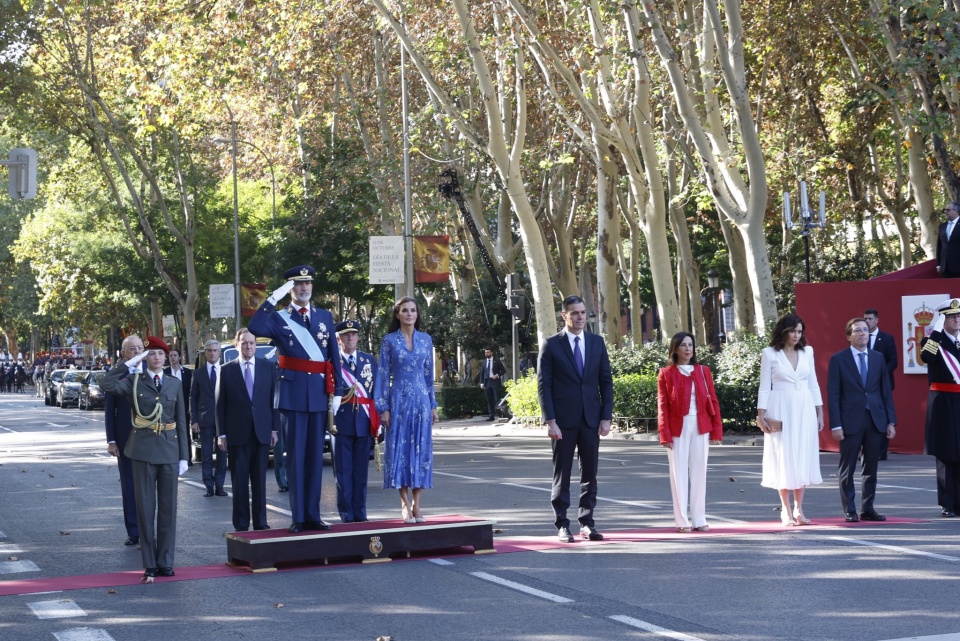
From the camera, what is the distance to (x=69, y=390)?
182ft

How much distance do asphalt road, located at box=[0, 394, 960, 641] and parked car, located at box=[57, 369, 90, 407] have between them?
40.6 meters

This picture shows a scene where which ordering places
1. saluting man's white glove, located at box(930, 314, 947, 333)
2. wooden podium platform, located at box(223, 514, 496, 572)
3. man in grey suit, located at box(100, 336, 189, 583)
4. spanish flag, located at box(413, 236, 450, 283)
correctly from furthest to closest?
spanish flag, located at box(413, 236, 450, 283), saluting man's white glove, located at box(930, 314, 947, 333), wooden podium platform, located at box(223, 514, 496, 572), man in grey suit, located at box(100, 336, 189, 583)

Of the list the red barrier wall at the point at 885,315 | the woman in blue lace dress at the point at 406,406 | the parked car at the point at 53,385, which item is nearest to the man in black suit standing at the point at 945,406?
the woman in blue lace dress at the point at 406,406

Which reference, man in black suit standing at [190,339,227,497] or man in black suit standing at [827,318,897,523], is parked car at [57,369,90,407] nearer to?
man in black suit standing at [190,339,227,497]

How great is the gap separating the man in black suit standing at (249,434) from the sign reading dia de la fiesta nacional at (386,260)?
19143 millimetres

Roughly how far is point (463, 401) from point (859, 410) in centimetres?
2518

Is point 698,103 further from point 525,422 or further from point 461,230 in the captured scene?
point 461,230

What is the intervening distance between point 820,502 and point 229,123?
122 ft

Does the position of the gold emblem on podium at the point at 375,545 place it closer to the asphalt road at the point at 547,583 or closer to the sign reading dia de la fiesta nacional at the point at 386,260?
the asphalt road at the point at 547,583

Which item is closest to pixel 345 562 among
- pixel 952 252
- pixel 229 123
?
pixel 952 252

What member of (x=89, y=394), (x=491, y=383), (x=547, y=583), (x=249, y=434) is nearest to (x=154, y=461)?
(x=249, y=434)

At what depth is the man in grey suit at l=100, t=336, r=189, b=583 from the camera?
421 inches

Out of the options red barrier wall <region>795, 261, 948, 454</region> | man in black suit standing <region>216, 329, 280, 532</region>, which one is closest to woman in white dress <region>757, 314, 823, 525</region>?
man in black suit standing <region>216, 329, 280, 532</region>

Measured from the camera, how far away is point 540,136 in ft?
120
